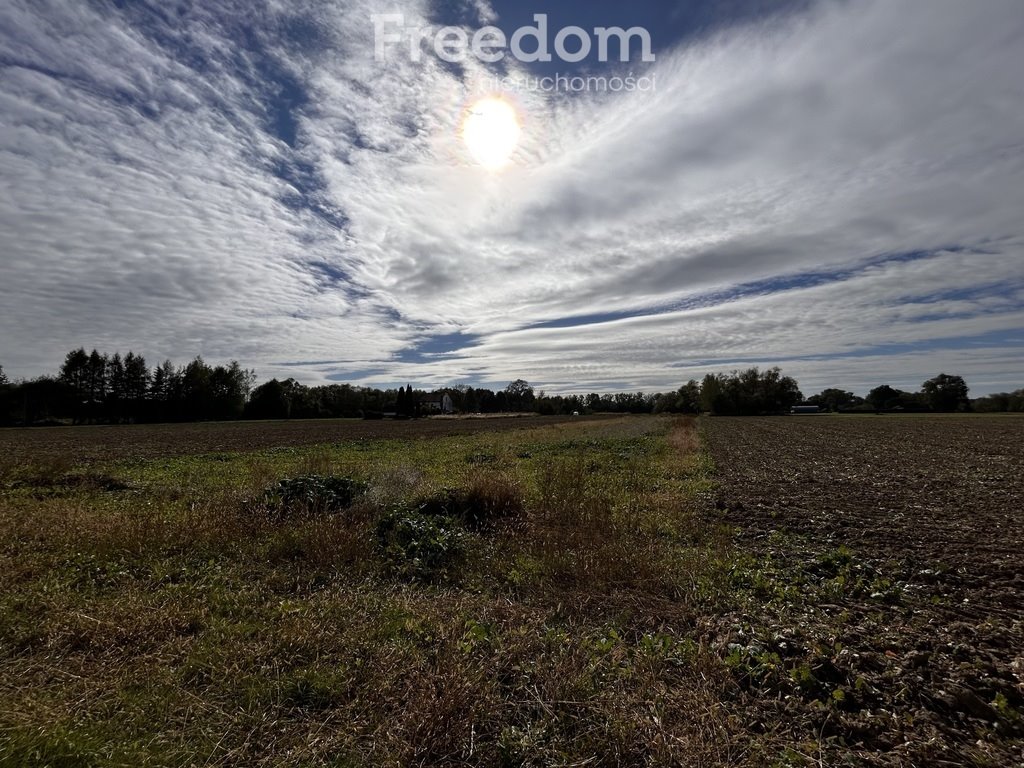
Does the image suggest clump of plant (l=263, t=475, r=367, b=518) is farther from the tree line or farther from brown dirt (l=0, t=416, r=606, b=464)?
the tree line

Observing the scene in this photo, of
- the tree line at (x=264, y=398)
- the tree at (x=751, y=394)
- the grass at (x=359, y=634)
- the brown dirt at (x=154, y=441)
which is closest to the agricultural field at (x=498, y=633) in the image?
the grass at (x=359, y=634)

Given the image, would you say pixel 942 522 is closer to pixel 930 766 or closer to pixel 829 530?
pixel 829 530

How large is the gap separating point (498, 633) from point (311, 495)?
5775 mm

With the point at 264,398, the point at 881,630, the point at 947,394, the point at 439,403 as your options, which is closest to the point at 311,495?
the point at 881,630

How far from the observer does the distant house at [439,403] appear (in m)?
136

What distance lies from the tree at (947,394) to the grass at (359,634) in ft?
452

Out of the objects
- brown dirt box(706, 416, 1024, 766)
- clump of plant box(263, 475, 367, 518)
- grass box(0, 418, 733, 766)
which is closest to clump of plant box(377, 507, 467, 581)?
grass box(0, 418, 733, 766)

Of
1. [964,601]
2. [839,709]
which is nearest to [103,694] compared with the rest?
[839,709]

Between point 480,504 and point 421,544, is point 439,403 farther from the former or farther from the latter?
point 421,544

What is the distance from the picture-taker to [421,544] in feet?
23.3

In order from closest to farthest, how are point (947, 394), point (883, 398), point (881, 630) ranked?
1. point (881, 630)
2. point (947, 394)
3. point (883, 398)

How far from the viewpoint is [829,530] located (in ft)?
28.3

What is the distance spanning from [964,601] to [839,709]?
3.22 m

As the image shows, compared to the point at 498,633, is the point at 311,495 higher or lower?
higher
